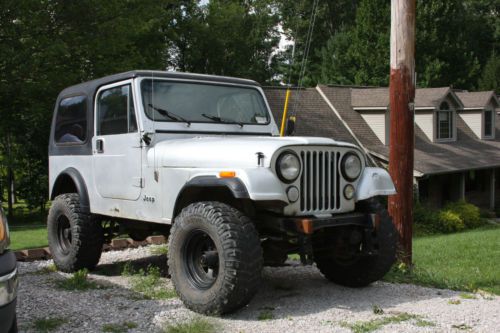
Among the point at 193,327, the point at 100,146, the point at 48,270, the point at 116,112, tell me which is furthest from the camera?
the point at 48,270

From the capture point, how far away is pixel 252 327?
494cm

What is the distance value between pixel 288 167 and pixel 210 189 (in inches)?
32.9

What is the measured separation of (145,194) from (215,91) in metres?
1.43

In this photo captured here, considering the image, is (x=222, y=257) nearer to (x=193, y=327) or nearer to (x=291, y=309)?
(x=193, y=327)

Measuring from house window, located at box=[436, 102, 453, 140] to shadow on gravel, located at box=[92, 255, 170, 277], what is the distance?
23926mm

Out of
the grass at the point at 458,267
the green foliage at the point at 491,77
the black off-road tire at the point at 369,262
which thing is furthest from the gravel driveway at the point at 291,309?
the green foliage at the point at 491,77

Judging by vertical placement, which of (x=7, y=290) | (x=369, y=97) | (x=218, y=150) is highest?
(x=369, y=97)

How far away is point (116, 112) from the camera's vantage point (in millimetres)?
6836

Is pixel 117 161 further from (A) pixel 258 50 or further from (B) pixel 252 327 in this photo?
(A) pixel 258 50

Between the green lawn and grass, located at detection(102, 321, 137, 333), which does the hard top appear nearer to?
grass, located at detection(102, 321, 137, 333)

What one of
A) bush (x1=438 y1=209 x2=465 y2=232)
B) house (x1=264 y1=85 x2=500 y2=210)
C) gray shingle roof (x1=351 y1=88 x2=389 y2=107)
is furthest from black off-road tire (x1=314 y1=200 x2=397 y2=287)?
gray shingle roof (x1=351 y1=88 x2=389 y2=107)

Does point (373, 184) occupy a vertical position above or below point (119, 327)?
above

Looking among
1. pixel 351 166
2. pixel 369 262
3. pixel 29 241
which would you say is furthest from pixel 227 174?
pixel 29 241

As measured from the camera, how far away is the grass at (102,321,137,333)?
4.89m
